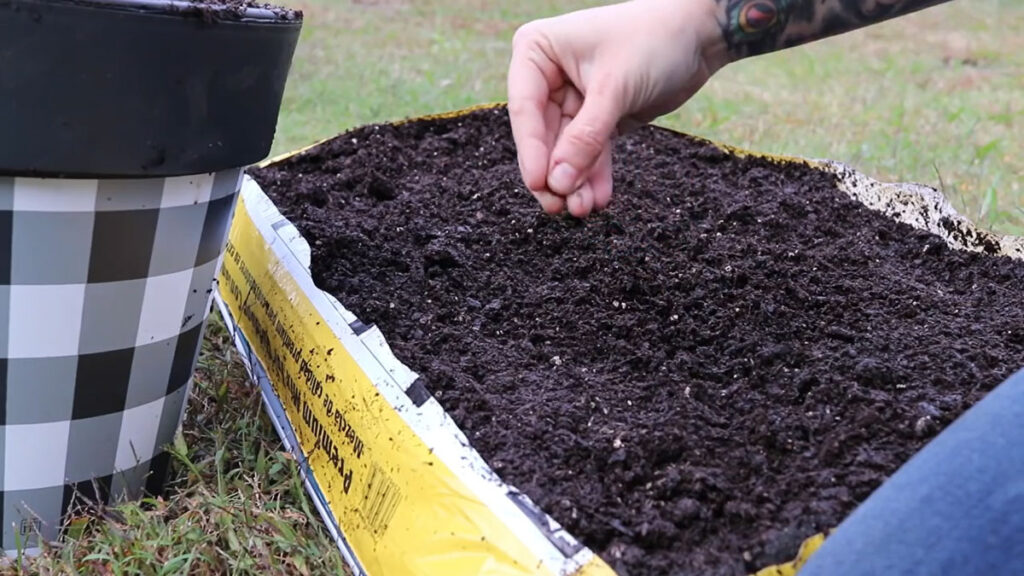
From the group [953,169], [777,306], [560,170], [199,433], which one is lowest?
[199,433]

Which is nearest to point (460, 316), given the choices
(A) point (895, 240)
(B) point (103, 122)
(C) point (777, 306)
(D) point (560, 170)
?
(D) point (560, 170)

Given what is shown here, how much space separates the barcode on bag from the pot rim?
1.83ft

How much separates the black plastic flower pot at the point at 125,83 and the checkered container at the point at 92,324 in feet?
0.14

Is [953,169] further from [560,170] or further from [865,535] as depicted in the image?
[865,535]

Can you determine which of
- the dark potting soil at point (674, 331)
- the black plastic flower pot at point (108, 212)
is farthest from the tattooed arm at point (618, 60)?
the black plastic flower pot at point (108, 212)

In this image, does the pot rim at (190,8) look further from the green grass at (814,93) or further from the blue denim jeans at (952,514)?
the green grass at (814,93)

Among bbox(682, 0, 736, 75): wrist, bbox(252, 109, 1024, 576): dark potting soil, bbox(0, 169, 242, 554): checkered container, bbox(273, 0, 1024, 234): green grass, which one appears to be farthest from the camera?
bbox(273, 0, 1024, 234): green grass

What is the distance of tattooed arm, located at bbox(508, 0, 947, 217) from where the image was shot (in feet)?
3.55

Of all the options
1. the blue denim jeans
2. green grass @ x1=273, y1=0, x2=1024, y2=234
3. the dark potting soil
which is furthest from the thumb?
green grass @ x1=273, y1=0, x2=1024, y2=234

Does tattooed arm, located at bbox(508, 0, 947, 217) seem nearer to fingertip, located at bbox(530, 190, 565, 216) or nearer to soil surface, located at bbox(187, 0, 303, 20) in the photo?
fingertip, located at bbox(530, 190, 565, 216)

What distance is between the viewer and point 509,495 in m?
0.89

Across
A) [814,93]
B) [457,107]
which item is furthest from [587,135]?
[814,93]

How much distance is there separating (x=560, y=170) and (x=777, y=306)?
40 centimetres

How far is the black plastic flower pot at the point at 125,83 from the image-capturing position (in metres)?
0.91
